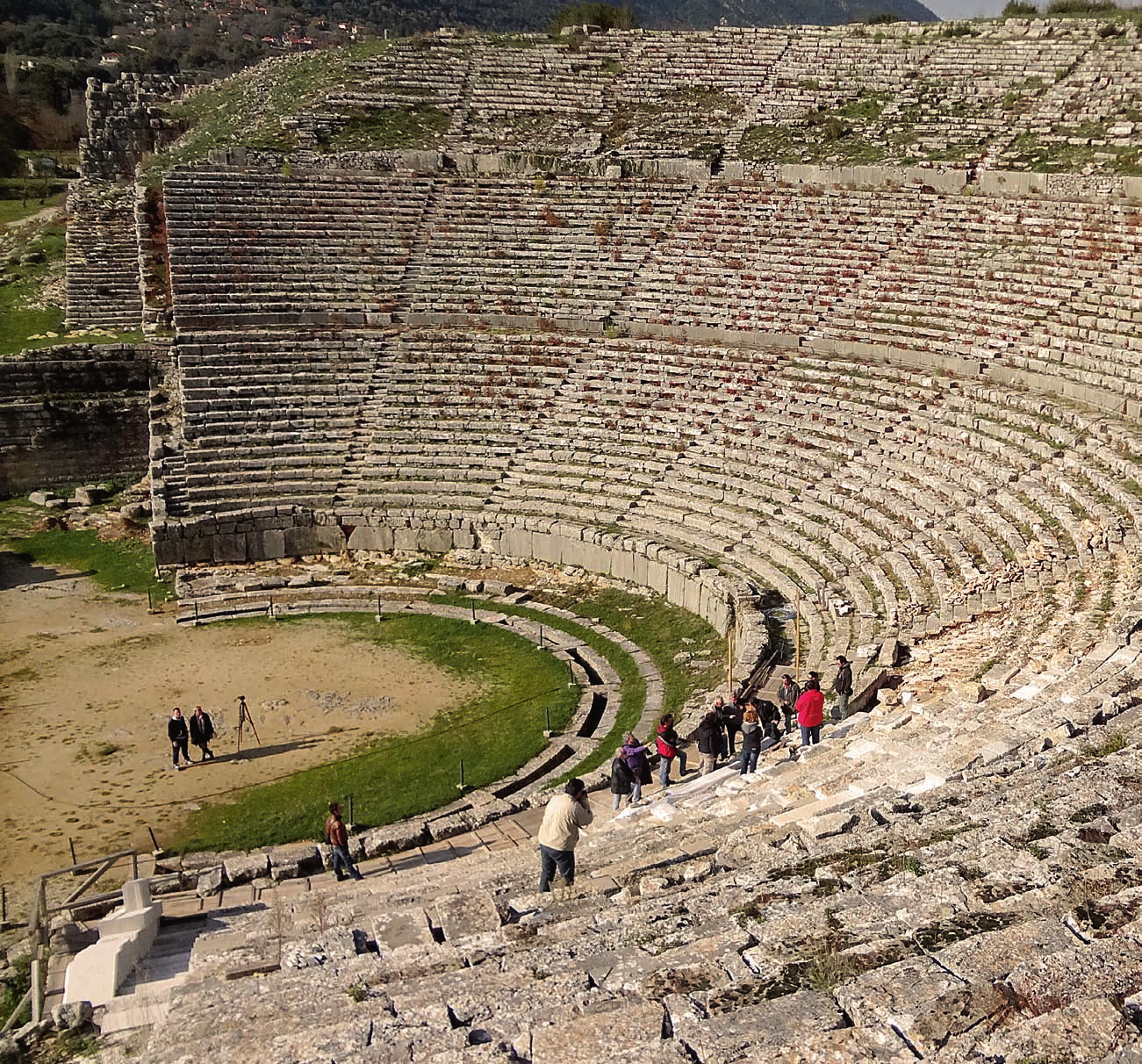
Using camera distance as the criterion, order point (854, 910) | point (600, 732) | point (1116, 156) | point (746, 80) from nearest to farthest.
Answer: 1. point (854, 910)
2. point (600, 732)
3. point (1116, 156)
4. point (746, 80)

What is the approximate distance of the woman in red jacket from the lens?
12.6 meters

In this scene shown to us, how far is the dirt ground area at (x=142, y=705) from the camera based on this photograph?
47.4 ft

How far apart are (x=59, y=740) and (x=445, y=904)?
10.1 m

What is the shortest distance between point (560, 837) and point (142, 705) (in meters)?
10.6

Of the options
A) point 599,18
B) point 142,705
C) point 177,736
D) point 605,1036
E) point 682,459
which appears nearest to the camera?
point 605,1036

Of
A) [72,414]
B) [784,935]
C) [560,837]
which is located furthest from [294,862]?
[72,414]

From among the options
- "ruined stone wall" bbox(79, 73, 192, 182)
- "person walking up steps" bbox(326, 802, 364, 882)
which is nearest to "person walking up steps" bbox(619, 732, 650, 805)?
"person walking up steps" bbox(326, 802, 364, 882)

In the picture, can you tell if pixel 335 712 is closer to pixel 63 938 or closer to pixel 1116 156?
pixel 63 938

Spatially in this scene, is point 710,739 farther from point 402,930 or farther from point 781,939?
point 781,939

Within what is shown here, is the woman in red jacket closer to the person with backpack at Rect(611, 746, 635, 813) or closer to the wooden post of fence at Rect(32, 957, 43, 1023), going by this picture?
the person with backpack at Rect(611, 746, 635, 813)

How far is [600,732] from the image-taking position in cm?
1628

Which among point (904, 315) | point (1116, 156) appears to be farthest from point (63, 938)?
point (1116, 156)

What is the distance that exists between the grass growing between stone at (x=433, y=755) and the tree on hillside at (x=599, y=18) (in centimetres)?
3170

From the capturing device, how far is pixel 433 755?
15703 mm
